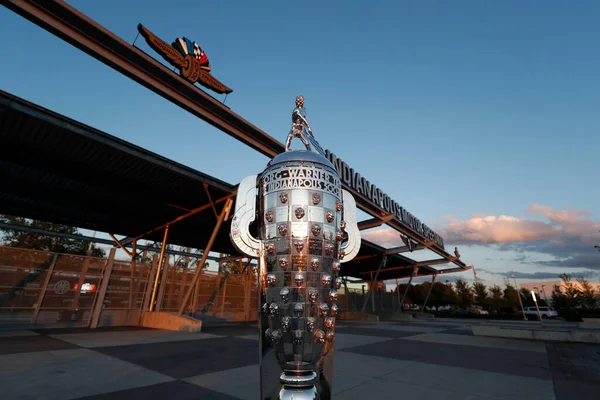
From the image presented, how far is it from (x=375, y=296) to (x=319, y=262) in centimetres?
3796

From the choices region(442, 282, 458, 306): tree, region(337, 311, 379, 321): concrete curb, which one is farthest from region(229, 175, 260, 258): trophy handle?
region(442, 282, 458, 306): tree

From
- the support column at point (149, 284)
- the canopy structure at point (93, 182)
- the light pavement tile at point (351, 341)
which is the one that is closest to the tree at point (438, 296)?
the canopy structure at point (93, 182)

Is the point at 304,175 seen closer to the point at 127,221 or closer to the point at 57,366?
the point at 57,366

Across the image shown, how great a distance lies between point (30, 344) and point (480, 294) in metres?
72.9

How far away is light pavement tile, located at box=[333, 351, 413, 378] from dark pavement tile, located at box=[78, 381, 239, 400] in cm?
307

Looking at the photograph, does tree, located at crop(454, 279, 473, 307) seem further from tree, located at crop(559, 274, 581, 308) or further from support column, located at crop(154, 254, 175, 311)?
support column, located at crop(154, 254, 175, 311)

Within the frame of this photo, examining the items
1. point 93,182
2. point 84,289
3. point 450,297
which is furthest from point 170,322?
point 450,297

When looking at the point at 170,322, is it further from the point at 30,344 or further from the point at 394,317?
the point at 394,317

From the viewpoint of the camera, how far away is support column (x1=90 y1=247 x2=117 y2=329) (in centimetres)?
1420

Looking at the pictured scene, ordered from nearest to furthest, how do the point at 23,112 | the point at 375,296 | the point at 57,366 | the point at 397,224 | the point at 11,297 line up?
the point at 57,366 < the point at 23,112 < the point at 11,297 < the point at 397,224 < the point at 375,296

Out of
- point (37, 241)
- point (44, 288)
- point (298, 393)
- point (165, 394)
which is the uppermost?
point (37, 241)

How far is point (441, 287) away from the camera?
254ft

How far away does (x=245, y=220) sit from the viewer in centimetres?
325

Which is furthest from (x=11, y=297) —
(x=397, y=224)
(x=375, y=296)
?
(x=375, y=296)
